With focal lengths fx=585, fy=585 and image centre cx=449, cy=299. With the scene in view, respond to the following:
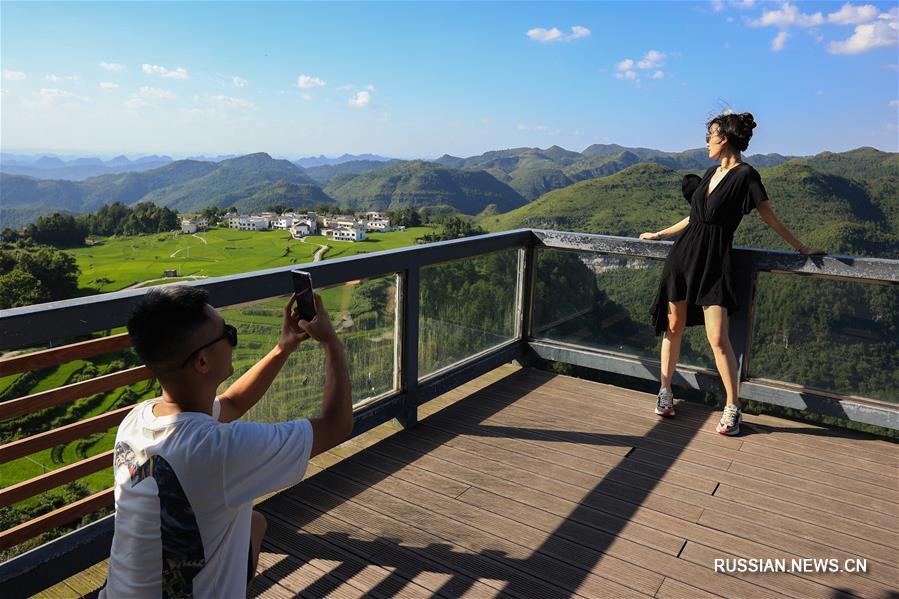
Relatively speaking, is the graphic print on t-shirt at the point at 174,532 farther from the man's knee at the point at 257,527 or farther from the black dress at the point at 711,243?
the black dress at the point at 711,243

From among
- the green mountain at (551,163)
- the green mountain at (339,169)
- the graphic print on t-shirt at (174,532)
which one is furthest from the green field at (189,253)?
the green mountain at (339,169)

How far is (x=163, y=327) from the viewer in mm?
1117

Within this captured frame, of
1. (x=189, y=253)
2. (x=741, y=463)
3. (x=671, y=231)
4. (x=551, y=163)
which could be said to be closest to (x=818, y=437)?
(x=741, y=463)

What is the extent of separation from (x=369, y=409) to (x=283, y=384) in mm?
645

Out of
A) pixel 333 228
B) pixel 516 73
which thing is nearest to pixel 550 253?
pixel 333 228

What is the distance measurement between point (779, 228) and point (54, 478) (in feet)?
12.1

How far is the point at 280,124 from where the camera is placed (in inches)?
4680

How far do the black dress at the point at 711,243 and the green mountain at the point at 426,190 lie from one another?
69.9 metres

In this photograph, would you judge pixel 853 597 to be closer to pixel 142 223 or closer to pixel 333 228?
pixel 333 228

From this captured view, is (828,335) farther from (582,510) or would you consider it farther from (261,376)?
(261,376)

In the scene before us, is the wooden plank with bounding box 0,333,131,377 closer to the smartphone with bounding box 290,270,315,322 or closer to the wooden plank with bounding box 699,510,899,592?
the smartphone with bounding box 290,270,315,322

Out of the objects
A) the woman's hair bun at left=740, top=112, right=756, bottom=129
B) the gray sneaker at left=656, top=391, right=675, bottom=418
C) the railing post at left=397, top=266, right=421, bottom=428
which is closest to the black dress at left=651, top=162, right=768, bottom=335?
the woman's hair bun at left=740, top=112, right=756, bottom=129

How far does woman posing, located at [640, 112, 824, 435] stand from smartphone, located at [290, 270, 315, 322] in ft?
9.58

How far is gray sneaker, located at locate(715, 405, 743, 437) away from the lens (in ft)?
→ 11.8
